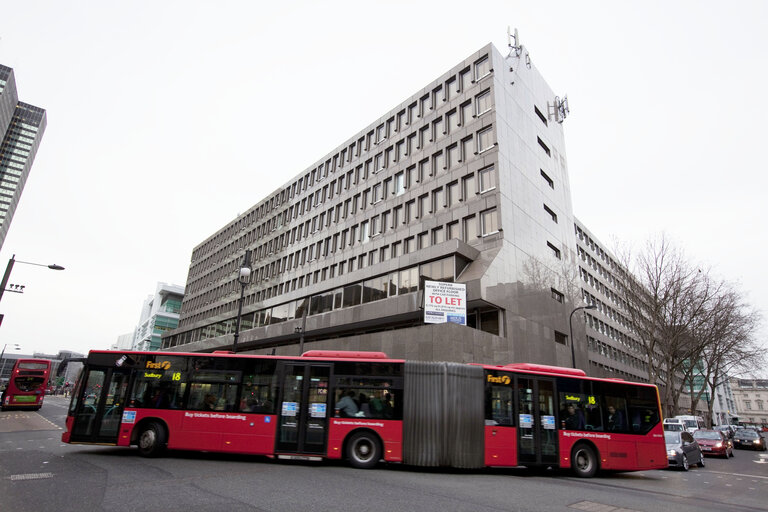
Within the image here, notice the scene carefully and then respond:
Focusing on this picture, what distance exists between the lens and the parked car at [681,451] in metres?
16.3

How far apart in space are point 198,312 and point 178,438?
6003 centimetres

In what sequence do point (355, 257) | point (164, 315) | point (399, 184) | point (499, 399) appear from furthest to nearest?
1. point (164, 315)
2. point (355, 257)
3. point (399, 184)
4. point (499, 399)

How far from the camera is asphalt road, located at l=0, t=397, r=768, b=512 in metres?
6.71

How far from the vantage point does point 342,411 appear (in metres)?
11.6

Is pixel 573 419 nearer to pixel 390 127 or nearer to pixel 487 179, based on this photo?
pixel 487 179

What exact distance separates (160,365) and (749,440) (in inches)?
1619

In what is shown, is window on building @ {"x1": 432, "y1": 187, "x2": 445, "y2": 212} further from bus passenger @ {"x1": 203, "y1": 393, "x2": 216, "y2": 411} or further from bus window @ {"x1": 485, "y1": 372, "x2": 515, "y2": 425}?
bus passenger @ {"x1": 203, "y1": 393, "x2": 216, "y2": 411}

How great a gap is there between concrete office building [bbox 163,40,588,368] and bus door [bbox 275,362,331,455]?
1368 cm

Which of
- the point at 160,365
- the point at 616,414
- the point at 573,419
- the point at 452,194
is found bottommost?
the point at 573,419

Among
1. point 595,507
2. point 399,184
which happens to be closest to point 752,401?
point 399,184

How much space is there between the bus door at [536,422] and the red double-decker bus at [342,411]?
31 millimetres

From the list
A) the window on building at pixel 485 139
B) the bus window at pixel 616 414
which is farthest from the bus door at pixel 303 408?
the window on building at pixel 485 139

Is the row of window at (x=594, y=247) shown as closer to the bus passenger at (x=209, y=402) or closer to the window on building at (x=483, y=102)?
the window on building at (x=483, y=102)

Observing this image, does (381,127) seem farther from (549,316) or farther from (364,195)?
(549,316)
